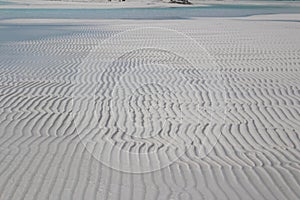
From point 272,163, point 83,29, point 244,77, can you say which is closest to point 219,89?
point 244,77

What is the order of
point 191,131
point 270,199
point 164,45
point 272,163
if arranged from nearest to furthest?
1. point 270,199
2. point 272,163
3. point 191,131
4. point 164,45

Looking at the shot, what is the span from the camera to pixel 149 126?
645 cm

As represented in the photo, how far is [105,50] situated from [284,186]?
998cm

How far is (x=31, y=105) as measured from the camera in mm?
7461

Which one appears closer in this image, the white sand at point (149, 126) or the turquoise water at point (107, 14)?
the white sand at point (149, 126)

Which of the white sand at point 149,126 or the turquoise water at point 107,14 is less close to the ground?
the turquoise water at point 107,14

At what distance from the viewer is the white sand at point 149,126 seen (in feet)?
14.9

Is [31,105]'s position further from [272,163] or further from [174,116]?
[272,163]

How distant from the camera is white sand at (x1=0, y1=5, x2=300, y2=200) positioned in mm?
4555

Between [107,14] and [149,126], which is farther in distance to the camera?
[107,14]

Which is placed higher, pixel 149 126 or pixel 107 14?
pixel 107 14

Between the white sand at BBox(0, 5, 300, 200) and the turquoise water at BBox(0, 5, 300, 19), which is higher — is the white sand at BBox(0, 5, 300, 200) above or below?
below

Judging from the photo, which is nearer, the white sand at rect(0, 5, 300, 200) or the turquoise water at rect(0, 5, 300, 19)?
the white sand at rect(0, 5, 300, 200)

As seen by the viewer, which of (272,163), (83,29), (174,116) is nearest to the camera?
(272,163)
